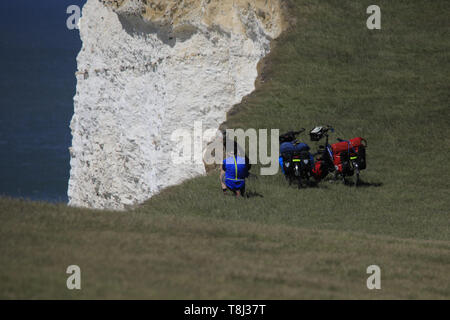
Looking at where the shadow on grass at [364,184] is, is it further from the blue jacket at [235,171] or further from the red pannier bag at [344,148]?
the blue jacket at [235,171]

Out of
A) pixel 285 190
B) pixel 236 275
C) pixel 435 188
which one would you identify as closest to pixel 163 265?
pixel 236 275

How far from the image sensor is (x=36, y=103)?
77.6m

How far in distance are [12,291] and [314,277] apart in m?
4.26

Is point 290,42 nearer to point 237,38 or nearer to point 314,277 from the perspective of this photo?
point 237,38

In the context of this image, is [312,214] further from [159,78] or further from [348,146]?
[159,78]

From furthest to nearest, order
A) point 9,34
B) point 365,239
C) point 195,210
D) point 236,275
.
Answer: point 9,34, point 195,210, point 365,239, point 236,275

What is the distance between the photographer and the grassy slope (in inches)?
385

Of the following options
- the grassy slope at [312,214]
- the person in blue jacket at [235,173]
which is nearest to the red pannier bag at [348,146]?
the grassy slope at [312,214]

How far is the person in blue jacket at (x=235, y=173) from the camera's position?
1791 centimetres

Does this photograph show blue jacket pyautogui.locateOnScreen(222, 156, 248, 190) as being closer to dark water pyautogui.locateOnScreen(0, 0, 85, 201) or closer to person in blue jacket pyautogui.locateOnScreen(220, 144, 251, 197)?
person in blue jacket pyautogui.locateOnScreen(220, 144, 251, 197)

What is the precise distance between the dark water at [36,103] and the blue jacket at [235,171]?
3850 cm

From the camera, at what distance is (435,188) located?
2058 centimetres

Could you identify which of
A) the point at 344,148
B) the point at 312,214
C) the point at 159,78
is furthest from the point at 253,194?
the point at 159,78

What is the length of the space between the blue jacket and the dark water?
126ft
